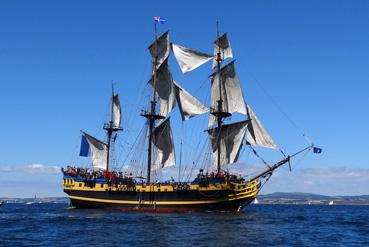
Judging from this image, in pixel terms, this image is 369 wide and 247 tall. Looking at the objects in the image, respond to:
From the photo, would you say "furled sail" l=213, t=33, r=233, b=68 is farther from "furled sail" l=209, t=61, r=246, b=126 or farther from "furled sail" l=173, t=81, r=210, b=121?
"furled sail" l=173, t=81, r=210, b=121

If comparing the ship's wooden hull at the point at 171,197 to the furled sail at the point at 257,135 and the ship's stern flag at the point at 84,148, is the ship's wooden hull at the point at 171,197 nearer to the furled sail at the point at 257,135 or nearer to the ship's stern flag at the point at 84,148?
the furled sail at the point at 257,135

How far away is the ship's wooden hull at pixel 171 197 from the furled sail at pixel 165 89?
575 inches

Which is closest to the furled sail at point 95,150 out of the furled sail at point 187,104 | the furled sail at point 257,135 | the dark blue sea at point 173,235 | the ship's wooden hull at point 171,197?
the ship's wooden hull at point 171,197

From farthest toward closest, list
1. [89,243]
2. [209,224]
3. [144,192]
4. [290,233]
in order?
[144,192] < [209,224] < [290,233] < [89,243]

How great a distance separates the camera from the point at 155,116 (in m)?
87.8

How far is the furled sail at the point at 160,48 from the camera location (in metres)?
89.2

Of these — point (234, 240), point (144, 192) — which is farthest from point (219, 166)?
point (234, 240)

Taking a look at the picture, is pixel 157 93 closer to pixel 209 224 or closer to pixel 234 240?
pixel 209 224

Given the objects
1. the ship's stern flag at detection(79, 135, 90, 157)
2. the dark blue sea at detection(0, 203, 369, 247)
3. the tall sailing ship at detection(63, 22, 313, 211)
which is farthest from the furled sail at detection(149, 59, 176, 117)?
the dark blue sea at detection(0, 203, 369, 247)

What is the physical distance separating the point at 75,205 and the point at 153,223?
1356 inches

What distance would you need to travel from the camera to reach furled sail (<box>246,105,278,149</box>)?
257 feet

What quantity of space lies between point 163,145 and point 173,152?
2.03 metres

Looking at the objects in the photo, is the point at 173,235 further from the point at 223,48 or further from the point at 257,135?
the point at 223,48

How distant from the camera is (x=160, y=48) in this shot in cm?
9000
